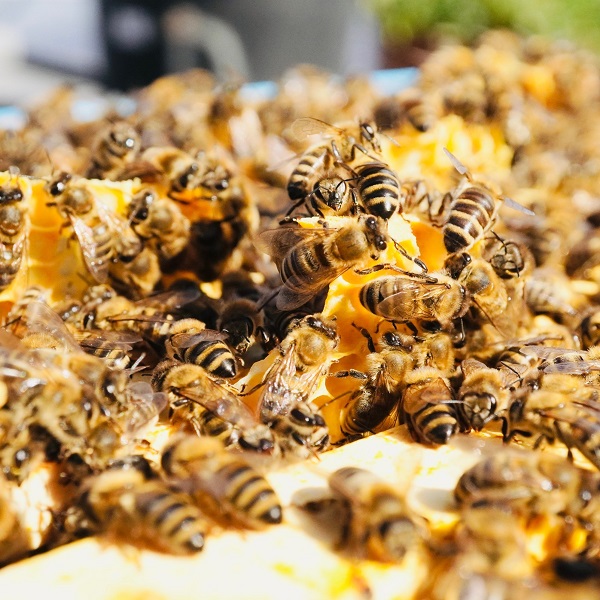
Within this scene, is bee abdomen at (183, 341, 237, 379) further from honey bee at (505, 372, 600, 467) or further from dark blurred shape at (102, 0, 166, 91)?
dark blurred shape at (102, 0, 166, 91)

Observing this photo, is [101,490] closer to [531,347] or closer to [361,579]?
[361,579]

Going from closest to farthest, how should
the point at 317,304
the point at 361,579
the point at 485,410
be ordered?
the point at 361,579, the point at 485,410, the point at 317,304

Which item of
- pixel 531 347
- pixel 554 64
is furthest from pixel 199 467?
pixel 554 64

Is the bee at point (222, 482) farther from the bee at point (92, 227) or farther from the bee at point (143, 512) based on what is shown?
the bee at point (92, 227)

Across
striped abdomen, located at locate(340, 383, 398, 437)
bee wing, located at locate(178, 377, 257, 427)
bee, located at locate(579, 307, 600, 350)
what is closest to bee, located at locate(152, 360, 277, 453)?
bee wing, located at locate(178, 377, 257, 427)

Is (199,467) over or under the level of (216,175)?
under

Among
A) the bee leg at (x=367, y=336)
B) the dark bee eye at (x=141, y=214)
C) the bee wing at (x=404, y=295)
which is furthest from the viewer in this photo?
the dark bee eye at (x=141, y=214)

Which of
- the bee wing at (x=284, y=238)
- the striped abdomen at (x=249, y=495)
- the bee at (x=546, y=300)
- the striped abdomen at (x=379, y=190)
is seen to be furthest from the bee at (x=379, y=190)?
the striped abdomen at (x=249, y=495)
